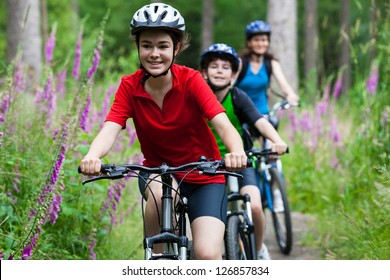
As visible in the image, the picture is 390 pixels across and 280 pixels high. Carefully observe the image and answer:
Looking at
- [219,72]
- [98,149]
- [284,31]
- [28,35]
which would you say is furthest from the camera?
[284,31]

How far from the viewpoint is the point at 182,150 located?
4164 millimetres

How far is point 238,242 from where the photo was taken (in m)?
4.96

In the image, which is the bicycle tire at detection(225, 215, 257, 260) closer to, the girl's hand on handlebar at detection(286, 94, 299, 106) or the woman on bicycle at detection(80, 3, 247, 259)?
the woman on bicycle at detection(80, 3, 247, 259)

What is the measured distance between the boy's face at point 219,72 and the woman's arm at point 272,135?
0.43 metres

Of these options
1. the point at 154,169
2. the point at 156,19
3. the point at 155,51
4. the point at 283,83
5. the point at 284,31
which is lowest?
the point at 154,169

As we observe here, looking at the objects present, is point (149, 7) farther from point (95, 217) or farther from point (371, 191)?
point (371, 191)

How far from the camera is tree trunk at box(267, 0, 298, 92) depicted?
13.4m

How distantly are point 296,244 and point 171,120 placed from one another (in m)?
3.95

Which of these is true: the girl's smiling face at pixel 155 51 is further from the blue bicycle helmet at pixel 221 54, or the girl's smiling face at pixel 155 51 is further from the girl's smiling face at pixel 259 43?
the girl's smiling face at pixel 259 43

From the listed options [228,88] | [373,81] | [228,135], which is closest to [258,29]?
[373,81]

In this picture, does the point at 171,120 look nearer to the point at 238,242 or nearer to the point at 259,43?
the point at 238,242

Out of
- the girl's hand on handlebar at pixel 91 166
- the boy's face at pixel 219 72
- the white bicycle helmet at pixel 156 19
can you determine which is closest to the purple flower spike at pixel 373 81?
the boy's face at pixel 219 72

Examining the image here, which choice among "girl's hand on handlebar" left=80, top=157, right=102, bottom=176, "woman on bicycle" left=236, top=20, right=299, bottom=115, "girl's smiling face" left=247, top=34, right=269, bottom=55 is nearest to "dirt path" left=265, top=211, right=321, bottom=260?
"woman on bicycle" left=236, top=20, right=299, bottom=115
